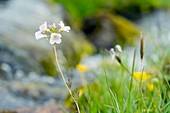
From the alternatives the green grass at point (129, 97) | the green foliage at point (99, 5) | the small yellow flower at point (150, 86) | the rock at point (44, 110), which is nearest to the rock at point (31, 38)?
the green foliage at point (99, 5)

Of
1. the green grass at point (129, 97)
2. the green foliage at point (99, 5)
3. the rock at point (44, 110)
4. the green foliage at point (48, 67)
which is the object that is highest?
the green foliage at point (99, 5)

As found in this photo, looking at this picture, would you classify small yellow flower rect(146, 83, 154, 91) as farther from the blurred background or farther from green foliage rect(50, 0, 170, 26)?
green foliage rect(50, 0, 170, 26)

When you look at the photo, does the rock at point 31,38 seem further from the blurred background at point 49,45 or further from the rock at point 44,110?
the rock at point 44,110

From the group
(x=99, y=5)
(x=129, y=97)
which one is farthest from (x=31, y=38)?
(x=99, y=5)

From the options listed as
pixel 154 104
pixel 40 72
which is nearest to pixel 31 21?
pixel 40 72

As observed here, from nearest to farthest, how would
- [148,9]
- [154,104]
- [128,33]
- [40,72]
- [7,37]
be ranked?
[154,104] < [40,72] < [7,37] < [128,33] < [148,9]

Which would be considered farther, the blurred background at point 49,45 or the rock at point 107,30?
the rock at point 107,30

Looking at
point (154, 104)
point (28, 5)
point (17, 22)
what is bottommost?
point (154, 104)

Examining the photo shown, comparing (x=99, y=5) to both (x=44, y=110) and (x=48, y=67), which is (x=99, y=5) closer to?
(x=48, y=67)

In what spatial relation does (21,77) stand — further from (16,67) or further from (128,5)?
(128,5)
